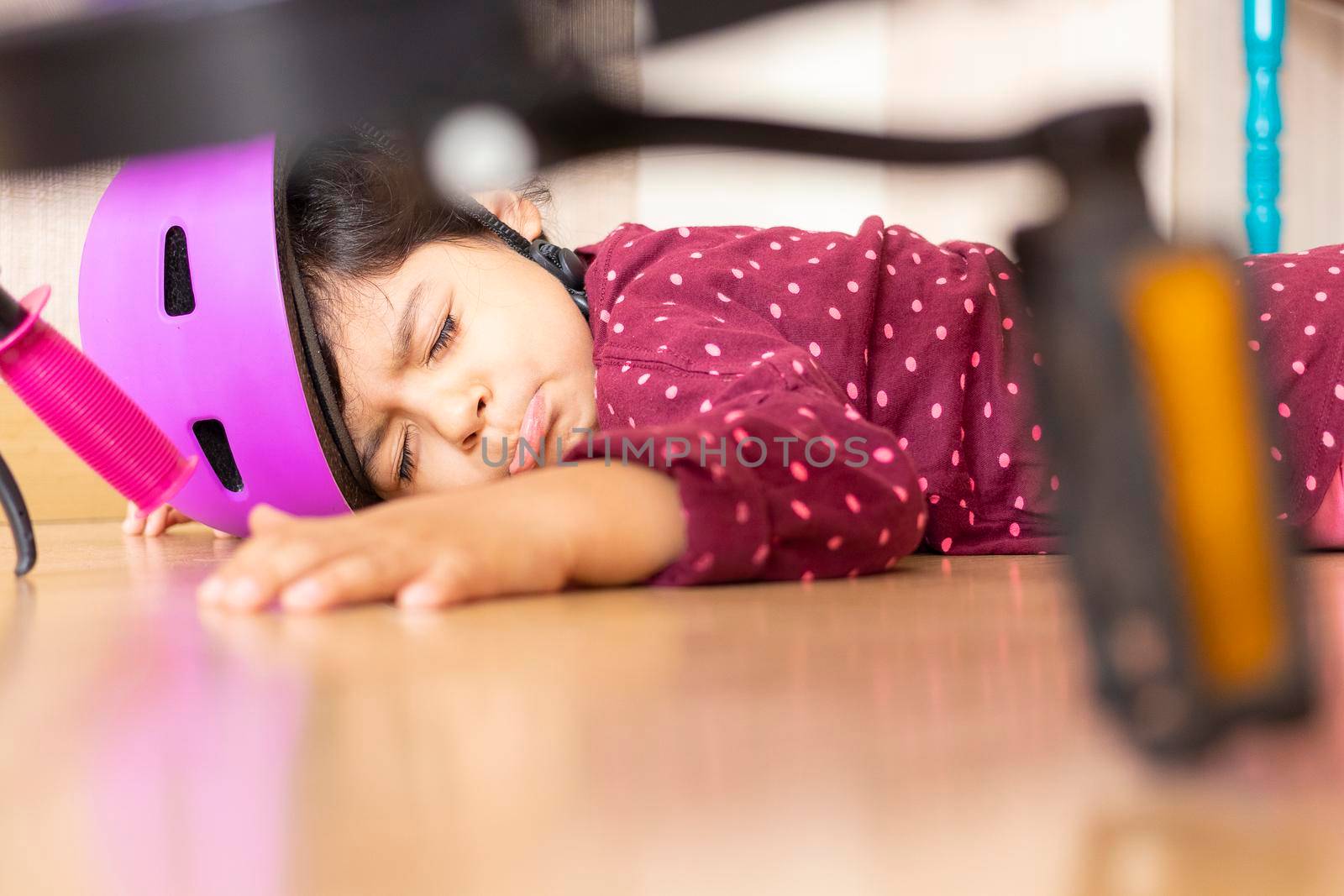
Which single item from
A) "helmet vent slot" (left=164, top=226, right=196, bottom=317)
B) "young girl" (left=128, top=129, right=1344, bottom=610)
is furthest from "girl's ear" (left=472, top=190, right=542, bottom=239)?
"helmet vent slot" (left=164, top=226, right=196, bottom=317)

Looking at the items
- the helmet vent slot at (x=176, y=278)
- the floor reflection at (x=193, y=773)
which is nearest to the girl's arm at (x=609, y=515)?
the floor reflection at (x=193, y=773)

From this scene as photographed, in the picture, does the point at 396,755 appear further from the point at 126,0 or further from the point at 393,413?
the point at 393,413

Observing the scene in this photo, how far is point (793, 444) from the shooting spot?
1.92ft

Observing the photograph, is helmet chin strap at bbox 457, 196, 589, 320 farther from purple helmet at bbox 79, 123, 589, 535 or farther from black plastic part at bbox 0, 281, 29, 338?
black plastic part at bbox 0, 281, 29, 338

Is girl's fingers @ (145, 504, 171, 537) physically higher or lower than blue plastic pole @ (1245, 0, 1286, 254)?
lower

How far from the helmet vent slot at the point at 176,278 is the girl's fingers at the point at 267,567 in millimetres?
480

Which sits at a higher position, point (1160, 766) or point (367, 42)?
→ point (367, 42)

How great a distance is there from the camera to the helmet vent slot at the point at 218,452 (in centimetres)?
97

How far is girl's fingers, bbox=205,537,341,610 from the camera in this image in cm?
48

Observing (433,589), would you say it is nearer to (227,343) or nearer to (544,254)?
(227,343)

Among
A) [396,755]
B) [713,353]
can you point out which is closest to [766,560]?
[713,353]

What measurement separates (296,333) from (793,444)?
1.54 ft

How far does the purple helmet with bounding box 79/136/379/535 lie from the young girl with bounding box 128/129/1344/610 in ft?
0.14

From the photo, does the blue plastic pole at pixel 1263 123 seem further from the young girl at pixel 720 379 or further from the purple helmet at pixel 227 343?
the purple helmet at pixel 227 343
